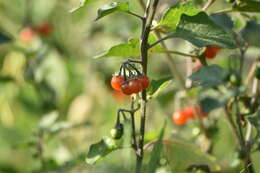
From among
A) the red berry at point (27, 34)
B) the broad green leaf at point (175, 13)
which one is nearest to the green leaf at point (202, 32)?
the broad green leaf at point (175, 13)

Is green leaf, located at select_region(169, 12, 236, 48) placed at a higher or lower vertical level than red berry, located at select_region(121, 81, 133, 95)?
higher

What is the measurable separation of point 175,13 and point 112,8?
17cm

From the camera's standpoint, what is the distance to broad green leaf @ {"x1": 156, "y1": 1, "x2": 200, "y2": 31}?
4.77 ft

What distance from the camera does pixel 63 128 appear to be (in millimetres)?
2240

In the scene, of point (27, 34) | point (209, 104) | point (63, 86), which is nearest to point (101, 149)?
point (209, 104)

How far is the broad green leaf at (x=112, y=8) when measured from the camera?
4.54 feet

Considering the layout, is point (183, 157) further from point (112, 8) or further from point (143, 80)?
point (112, 8)

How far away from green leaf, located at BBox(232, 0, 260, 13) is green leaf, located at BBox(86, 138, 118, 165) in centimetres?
47

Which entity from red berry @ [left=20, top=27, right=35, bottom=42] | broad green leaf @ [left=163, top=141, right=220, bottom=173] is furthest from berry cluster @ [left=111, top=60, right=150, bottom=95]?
red berry @ [left=20, top=27, right=35, bottom=42]

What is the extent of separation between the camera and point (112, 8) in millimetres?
1409

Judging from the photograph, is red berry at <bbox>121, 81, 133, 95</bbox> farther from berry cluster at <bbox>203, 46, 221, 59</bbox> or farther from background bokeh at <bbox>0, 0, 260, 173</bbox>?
background bokeh at <bbox>0, 0, 260, 173</bbox>

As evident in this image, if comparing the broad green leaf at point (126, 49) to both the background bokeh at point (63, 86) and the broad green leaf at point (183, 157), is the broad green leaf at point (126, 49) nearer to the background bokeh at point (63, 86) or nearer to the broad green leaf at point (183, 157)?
the broad green leaf at point (183, 157)

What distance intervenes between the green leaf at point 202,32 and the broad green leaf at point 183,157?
0.51 metres

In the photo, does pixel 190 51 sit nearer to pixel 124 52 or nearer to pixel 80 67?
pixel 124 52
